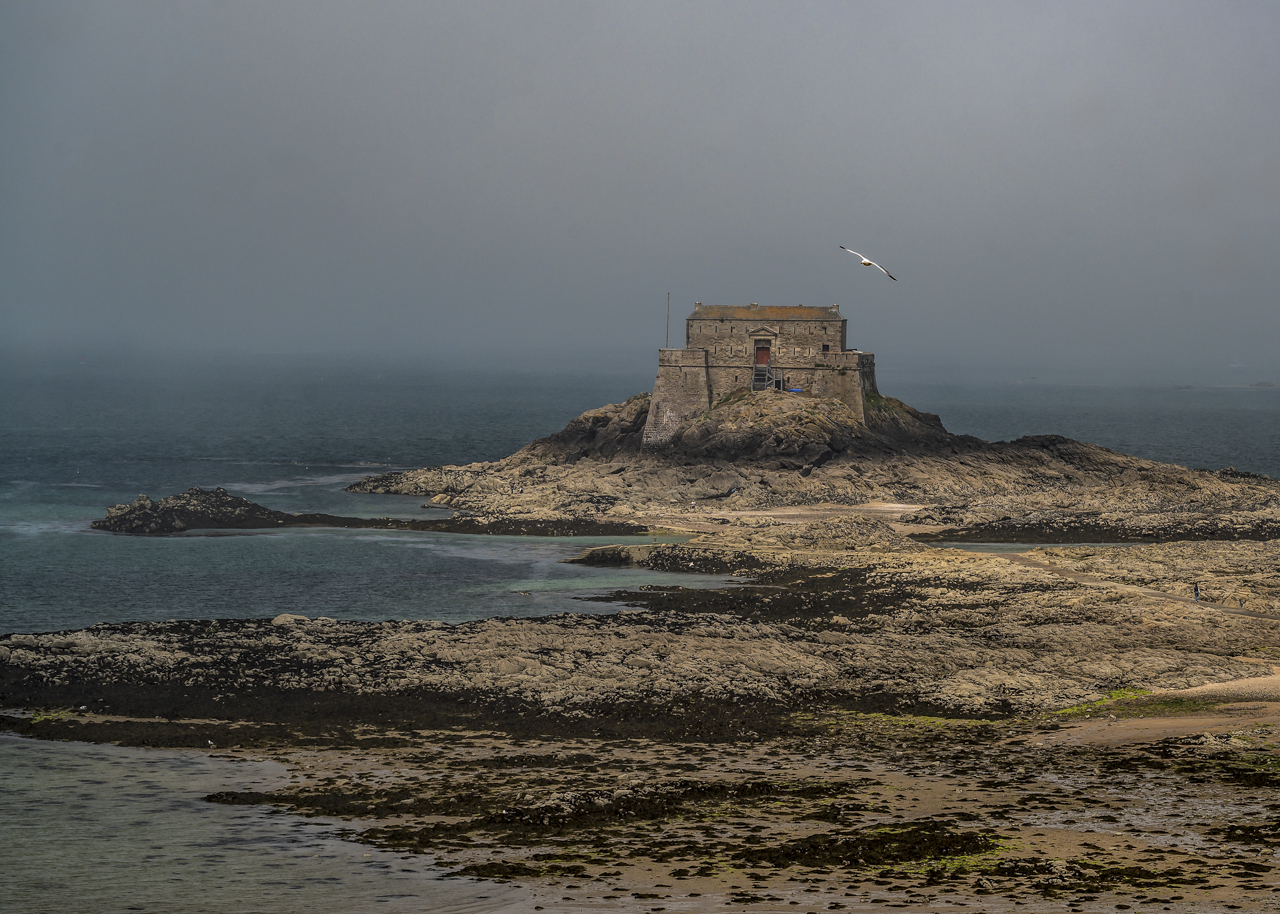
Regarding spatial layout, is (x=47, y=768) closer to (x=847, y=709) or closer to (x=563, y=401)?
(x=847, y=709)

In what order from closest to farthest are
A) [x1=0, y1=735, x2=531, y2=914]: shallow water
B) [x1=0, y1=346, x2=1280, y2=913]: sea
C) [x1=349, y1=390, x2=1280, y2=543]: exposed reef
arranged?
[x1=0, y1=735, x2=531, y2=914]: shallow water, [x1=0, y1=346, x2=1280, y2=913]: sea, [x1=349, y1=390, x2=1280, y2=543]: exposed reef

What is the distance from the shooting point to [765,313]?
6825 cm

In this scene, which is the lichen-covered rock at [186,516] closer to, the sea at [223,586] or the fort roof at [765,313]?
the sea at [223,586]

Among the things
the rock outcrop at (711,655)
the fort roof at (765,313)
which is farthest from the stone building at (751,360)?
the rock outcrop at (711,655)

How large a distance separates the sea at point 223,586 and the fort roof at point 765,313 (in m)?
20.9

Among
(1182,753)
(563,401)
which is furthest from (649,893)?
(563,401)

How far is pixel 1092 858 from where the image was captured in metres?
14.0

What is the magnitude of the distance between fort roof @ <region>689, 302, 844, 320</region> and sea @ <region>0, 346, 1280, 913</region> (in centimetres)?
2094

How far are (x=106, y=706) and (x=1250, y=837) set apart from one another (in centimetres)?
1993

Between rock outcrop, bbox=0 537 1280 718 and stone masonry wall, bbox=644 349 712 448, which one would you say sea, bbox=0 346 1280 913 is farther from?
stone masonry wall, bbox=644 349 712 448

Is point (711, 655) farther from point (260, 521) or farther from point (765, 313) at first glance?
point (765, 313)

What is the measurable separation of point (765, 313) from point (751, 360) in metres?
3.00

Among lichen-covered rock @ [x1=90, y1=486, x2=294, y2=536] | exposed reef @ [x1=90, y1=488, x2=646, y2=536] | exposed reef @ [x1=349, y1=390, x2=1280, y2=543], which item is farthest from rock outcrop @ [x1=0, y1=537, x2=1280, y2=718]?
lichen-covered rock @ [x1=90, y1=486, x2=294, y2=536]

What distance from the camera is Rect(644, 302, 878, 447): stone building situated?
218 feet
